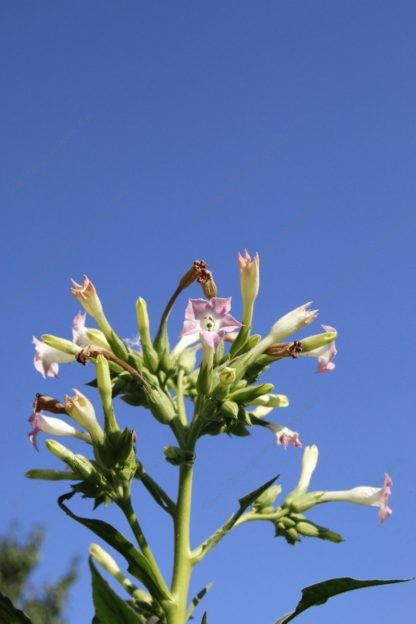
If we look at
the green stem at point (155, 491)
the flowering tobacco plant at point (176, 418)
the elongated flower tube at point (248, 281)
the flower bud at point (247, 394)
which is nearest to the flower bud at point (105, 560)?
the flowering tobacco plant at point (176, 418)

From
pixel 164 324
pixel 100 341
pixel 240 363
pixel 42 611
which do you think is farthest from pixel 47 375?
pixel 42 611

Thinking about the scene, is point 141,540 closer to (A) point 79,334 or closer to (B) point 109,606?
(B) point 109,606

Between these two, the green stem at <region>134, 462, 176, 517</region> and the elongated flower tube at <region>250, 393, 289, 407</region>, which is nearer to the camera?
the green stem at <region>134, 462, 176, 517</region>

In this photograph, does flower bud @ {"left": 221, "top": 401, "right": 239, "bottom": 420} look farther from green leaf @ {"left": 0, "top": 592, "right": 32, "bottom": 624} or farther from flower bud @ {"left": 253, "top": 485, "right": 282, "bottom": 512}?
green leaf @ {"left": 0, "top": 592, "right": 32, "bottom": 624}

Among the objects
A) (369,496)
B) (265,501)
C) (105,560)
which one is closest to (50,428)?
(105,560)

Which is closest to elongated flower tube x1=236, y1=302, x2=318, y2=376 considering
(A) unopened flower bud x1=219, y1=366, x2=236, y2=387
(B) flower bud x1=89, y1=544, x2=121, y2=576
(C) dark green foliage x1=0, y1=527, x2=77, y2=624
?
(A) unopened flower bud x1=219, y1=366, x2=236, y2=387
